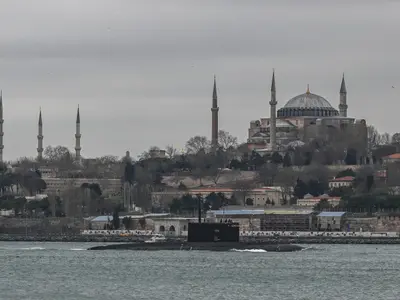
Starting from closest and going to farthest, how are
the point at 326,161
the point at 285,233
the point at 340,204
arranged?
the point at 285,233, the point at 340,204, the point at 326,161

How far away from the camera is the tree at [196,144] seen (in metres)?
180

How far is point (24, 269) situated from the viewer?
77250mm

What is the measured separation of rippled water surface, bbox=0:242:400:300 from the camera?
6328 centimetres

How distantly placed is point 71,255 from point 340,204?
4720cm

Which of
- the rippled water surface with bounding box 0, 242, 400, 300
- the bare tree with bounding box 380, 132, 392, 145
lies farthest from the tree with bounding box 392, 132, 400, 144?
the rippled water surface with bounding box 0, 242, 400, 300

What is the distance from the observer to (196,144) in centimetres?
18188

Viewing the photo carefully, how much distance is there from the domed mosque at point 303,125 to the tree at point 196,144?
4530mm

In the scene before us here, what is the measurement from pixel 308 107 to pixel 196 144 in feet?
40.4

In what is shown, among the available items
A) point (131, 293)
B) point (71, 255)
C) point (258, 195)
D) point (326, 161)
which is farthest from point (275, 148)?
point (131, 293)

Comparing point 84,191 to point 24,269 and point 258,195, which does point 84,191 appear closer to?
point 258,195

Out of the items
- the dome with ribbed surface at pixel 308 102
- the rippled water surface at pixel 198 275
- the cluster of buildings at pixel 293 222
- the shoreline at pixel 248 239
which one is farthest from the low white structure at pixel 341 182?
the rippled water surface at pixel 198 275

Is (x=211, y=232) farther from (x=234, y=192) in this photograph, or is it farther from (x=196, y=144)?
(x=196, y=144)

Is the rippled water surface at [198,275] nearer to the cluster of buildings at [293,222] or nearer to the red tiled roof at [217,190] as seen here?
the cluster of buildings at [293,222]

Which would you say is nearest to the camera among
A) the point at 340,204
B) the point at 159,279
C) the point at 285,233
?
the point at 159,279
